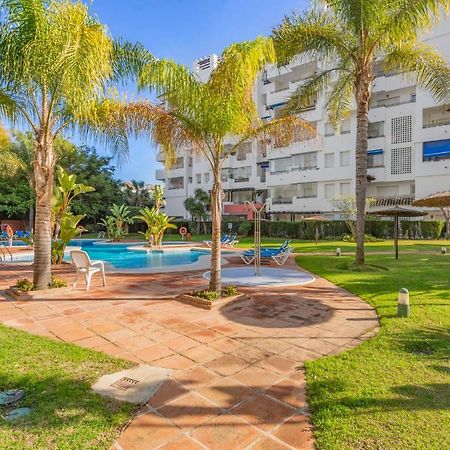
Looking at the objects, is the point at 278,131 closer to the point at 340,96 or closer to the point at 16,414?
the point at 16,414

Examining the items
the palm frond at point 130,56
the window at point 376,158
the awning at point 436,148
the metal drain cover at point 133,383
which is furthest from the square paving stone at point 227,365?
the window at point 376,158

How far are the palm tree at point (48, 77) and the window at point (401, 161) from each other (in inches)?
1317

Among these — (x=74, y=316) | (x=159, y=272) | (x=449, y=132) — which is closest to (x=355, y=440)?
(x=74, y=316)

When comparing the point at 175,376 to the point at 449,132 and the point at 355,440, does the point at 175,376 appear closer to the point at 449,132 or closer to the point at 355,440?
the point at 355,440

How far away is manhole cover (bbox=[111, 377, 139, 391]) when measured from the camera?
404 cm

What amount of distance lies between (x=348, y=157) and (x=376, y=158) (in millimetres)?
2839

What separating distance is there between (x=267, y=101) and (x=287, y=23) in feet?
111

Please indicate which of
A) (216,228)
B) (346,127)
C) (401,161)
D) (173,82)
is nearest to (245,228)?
(346,127)

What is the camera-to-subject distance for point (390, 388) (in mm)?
3965

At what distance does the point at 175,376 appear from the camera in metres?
4.34

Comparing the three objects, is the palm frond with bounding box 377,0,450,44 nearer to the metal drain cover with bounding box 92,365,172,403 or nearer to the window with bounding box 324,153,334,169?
the metal drain cover with bounding box 92,365,172,403

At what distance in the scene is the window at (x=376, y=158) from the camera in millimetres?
36656

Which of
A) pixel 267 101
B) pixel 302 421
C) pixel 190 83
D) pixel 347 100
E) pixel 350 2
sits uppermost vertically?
pixel 267 101

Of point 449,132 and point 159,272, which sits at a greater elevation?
point 449,132
